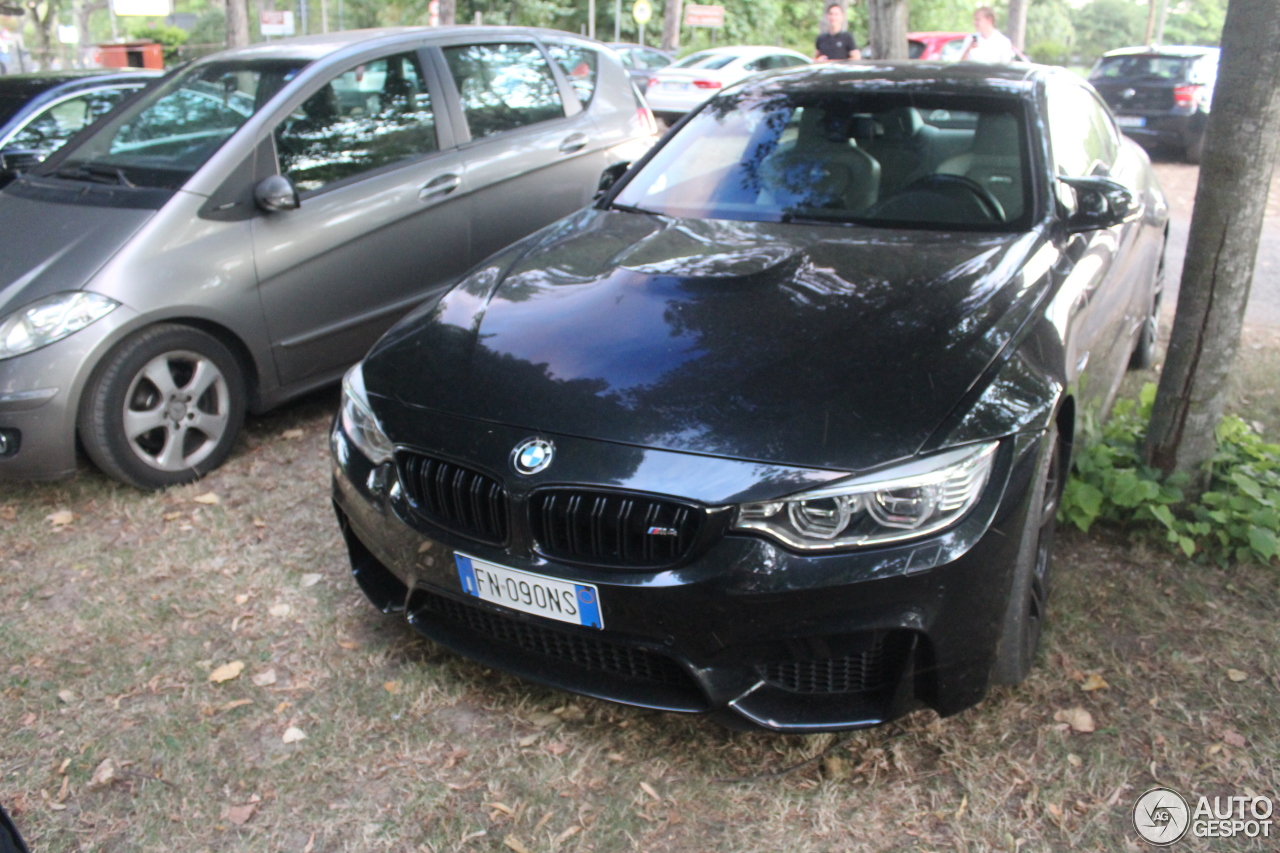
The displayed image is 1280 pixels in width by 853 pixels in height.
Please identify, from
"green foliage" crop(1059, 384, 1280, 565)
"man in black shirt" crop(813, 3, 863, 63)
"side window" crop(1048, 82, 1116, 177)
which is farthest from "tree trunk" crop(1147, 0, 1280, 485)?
"man in black shirt" crop(813, 3, 863, 63)

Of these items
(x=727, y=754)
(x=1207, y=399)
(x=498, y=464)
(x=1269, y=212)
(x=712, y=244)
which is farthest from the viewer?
(x=1269, y=212)

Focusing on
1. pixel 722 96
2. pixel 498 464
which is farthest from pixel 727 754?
pixel 722 96

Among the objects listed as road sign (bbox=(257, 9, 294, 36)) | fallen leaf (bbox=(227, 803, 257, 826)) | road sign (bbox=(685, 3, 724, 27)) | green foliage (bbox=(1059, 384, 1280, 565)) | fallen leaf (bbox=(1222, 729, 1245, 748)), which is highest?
road sign (bbox=(685, 3, 724, 27))

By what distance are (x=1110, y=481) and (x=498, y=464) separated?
7.02ft

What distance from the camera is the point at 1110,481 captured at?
3.40m

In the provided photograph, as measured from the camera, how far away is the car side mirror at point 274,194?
3.94m

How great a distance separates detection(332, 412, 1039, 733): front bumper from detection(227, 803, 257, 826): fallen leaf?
2.11ft

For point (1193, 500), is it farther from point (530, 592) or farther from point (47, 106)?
point (47, 106)

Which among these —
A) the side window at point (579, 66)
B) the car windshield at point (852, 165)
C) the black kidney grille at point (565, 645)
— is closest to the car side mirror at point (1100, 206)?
the car windshield at point (852, 165)

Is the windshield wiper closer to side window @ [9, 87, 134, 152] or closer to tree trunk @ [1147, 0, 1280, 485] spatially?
tree trunk @ [1147, 0, 1280, 485]

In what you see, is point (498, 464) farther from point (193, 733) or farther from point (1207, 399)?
point (1207, 399)

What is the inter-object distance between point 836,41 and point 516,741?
1050cm

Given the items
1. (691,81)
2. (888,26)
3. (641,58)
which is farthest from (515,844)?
(641,58)

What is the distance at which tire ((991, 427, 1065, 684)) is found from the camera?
2.33 meters
